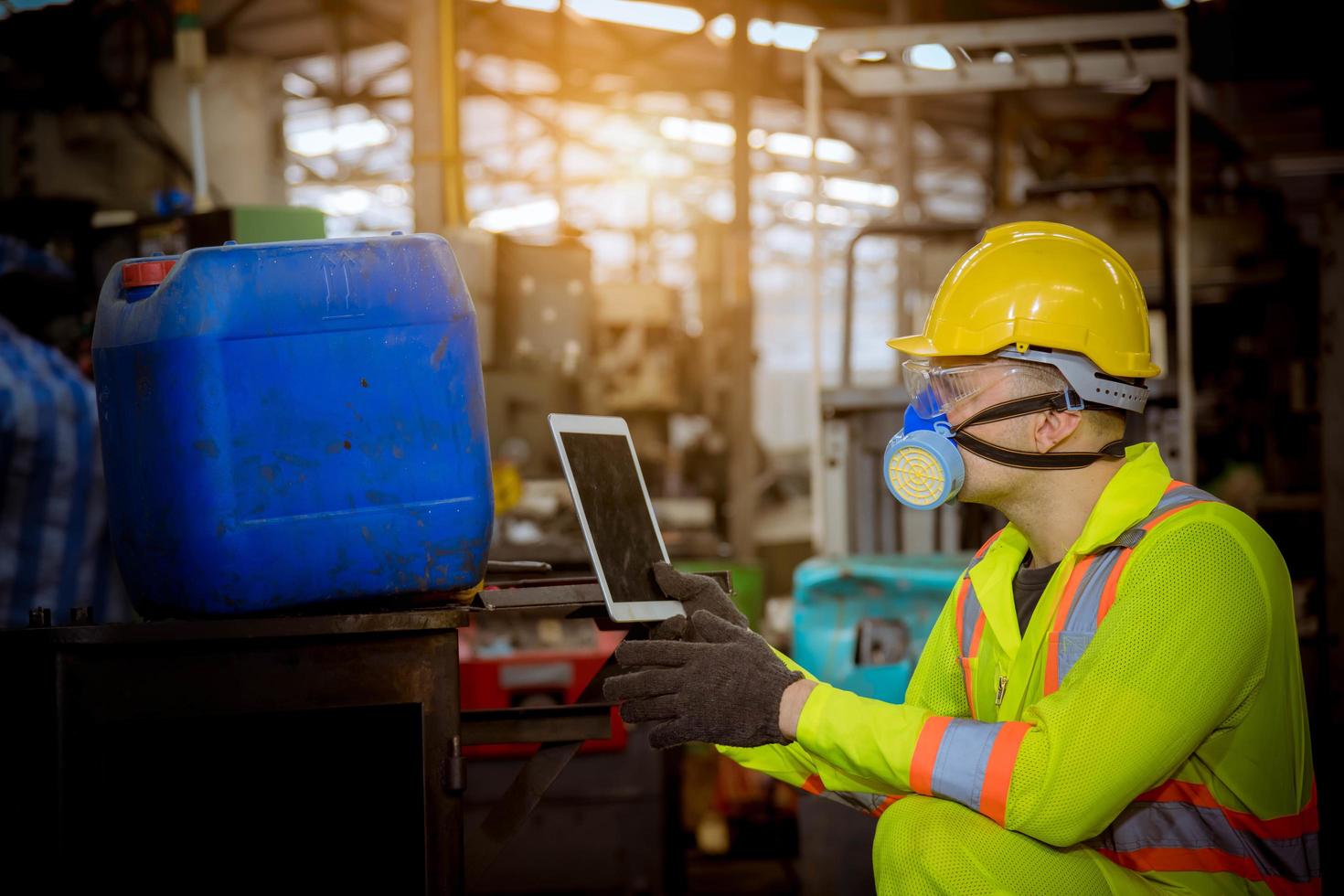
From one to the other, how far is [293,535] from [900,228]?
3709 millimetres

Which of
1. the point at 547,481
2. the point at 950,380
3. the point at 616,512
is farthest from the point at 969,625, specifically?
the point at 547,481

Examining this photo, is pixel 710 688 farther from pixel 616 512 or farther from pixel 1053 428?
pixel 1053 428

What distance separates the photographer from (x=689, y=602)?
82.2 inches

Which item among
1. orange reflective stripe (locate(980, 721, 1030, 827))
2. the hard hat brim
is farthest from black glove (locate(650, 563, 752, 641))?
the hard hat brim

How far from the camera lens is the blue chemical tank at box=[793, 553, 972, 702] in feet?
11.8

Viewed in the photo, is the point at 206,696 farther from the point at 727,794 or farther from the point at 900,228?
the point at 900,228

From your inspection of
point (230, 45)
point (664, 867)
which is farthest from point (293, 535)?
point (230, 45)

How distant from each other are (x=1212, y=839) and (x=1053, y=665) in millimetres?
335

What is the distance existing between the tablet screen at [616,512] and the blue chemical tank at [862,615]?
4.88 ft

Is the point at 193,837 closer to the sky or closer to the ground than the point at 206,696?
closer to the ground

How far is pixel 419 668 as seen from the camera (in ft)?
6.16

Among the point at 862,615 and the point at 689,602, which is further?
the point at 862,615

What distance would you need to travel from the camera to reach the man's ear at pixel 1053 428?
2111 mm

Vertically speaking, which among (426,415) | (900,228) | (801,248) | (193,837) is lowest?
(193,837)
